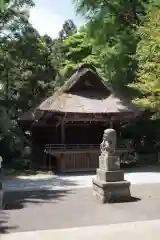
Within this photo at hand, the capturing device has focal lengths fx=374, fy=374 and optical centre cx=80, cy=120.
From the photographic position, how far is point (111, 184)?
1184cm

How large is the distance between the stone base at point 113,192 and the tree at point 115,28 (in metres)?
13.2

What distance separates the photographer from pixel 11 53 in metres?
23.8

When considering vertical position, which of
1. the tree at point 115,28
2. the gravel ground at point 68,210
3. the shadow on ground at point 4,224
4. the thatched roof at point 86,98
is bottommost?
the shadow on ground at point 4,224

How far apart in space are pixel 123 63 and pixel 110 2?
3924 mm

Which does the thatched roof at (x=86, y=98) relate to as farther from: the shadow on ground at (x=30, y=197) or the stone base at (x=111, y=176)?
the stone base at (x=111, y=176)

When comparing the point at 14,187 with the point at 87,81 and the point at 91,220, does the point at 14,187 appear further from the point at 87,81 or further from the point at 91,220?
the point at 87,81

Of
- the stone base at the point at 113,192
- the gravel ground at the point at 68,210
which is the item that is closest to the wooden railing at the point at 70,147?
the gravel ground at the point at 68,210

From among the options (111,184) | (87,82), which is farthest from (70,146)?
(111,184)

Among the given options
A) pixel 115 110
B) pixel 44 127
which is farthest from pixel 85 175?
pixel 44 127

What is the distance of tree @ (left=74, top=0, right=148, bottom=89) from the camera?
78.1 ft

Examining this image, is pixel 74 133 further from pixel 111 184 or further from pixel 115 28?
pixel 111 184

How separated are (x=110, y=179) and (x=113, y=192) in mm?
454

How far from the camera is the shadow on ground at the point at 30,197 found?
38.8 ft

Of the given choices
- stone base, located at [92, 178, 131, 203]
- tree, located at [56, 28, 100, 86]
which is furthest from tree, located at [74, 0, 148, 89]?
stone base, located at [92, 178, 131, 203]
